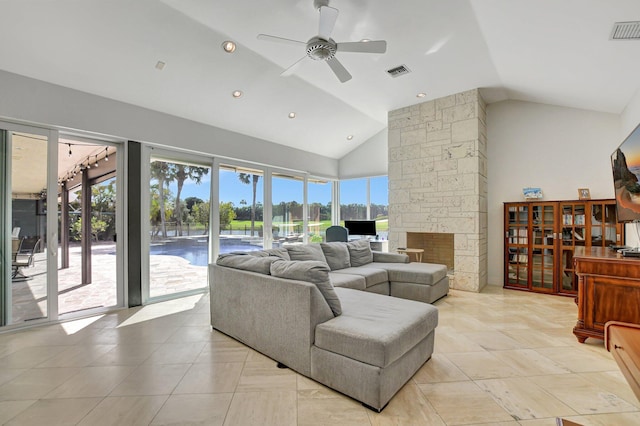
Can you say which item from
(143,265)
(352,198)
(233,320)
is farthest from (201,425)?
(352,198)

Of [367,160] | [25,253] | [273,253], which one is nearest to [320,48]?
[273,253]

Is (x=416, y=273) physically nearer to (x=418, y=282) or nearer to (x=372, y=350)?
(x=418, y=282)

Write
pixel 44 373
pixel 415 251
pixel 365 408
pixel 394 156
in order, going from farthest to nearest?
pixel 394 156
pixel 415 251
pixel 44 373
pixel 365 408

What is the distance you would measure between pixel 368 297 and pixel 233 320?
134cm

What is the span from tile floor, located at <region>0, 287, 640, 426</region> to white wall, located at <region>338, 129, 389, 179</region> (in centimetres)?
449

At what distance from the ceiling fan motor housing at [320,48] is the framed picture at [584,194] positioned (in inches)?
172

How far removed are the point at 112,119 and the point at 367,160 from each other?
5253mm

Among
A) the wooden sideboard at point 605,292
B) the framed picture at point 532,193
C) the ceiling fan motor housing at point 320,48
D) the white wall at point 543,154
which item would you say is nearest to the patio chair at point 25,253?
the ceiling fan motor housing at point 320,48

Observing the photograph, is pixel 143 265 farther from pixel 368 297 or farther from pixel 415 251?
pixel 415 251

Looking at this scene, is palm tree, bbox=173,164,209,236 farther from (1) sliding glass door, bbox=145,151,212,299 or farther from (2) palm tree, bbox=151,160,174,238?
(2) palm tree, bbox=151,160,174,238

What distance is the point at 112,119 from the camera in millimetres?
3723

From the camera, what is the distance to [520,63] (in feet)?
11.7

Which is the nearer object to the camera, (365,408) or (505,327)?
(365,408)

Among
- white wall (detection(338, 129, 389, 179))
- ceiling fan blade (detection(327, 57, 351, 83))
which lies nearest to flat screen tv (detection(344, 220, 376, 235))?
white wall (detection(338, 129, 389, 179))
